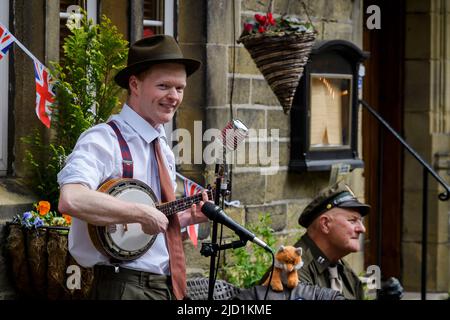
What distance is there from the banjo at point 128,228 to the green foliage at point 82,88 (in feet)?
5.78

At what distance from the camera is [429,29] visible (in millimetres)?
10203

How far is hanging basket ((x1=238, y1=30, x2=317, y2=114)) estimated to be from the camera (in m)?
7.32

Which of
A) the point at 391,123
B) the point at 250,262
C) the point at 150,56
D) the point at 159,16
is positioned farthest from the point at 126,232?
the point at 391,123

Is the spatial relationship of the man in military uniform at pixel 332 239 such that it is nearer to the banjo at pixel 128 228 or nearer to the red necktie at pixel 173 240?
the red necktie at pixel 173 240

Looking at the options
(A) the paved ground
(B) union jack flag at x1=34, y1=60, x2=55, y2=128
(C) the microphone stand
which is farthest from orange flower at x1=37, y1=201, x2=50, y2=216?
(A) the paved ground

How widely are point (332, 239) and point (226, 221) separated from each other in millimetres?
1635

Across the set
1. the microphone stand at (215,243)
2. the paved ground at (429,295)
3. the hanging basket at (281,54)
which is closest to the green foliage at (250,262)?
the hanging basket at (281,54)

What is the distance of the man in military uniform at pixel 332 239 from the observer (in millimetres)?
5918

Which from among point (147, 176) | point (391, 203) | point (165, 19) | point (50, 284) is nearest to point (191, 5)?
point (165, 19)

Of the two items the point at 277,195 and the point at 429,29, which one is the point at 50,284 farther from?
the point at 429,29

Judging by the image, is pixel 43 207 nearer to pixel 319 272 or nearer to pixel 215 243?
pixel 319 272

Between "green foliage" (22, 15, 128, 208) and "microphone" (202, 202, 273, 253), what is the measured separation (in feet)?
6.82

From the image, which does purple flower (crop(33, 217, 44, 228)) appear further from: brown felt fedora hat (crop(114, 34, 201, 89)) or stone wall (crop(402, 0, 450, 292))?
stone wall (crop(402, 0, 450, 292))

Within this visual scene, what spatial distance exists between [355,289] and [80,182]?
202 cm
